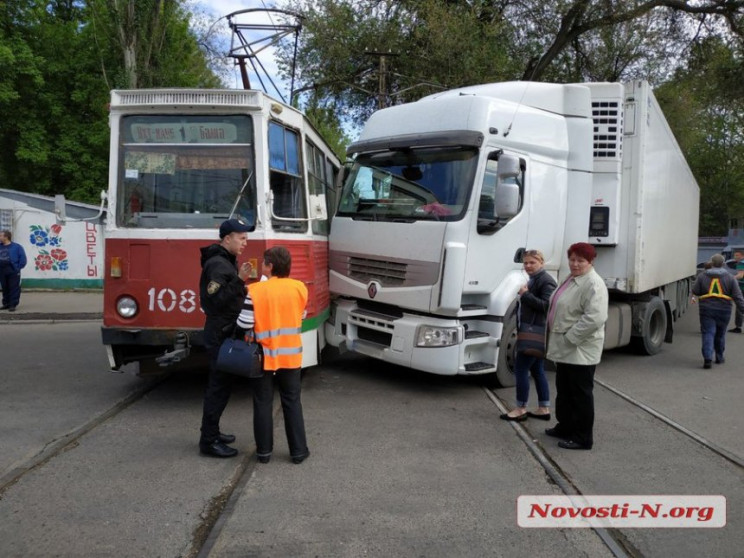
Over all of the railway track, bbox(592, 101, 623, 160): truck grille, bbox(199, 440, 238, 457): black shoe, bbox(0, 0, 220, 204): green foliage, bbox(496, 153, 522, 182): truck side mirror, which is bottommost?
the railway track

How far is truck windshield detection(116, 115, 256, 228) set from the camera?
579cm

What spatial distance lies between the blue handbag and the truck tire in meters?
6.75

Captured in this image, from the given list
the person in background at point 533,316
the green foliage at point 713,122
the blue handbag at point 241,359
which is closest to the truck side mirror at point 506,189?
the person in background at point 533,316

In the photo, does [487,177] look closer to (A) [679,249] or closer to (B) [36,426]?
(B) [36,426]

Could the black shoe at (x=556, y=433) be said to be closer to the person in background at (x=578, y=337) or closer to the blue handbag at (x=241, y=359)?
the person in background at (x=578, y=337)

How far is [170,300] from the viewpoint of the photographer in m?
5.67

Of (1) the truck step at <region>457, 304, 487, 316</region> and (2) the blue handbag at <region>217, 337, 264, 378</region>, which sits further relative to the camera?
(1) the truck step at <region>457, 304, 487, 316</region>

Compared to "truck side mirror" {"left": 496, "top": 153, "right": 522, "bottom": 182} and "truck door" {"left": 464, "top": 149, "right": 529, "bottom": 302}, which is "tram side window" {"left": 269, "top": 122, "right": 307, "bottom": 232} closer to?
"truck door" {"left": 464, "top": 149, "right": 529, "bottom": 302}

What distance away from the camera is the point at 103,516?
365 centimetres

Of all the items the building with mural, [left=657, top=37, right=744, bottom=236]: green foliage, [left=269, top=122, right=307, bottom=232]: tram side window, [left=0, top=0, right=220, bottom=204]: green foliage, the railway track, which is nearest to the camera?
the railway track

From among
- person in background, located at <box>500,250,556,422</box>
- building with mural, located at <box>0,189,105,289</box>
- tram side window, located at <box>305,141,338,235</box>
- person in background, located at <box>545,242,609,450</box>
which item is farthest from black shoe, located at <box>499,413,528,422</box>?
building with mural, located at <box>0,189,105,289</box>

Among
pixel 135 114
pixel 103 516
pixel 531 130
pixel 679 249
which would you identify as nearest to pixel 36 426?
pixel 103 516

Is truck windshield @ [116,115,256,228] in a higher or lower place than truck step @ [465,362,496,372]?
higher

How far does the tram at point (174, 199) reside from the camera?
5648 mm
